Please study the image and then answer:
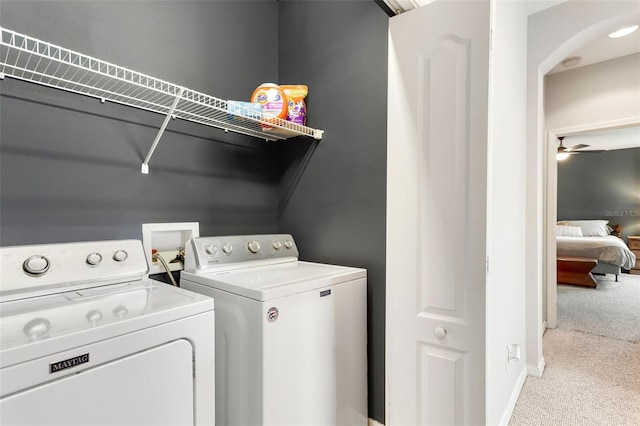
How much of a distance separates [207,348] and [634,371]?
10.2 ft

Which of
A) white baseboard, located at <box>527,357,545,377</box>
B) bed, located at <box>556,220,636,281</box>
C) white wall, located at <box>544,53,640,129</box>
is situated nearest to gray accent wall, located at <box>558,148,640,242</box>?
bed, located at <box>556,220,636,281</box>

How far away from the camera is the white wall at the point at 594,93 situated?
2912 millimetres

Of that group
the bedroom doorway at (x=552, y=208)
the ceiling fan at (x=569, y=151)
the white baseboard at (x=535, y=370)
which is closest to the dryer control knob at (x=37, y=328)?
the white baseboard at (x=535, y=370)

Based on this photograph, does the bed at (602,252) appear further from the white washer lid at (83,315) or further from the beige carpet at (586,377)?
the white washer lid at (83,315)

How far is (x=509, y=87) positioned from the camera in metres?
1.75

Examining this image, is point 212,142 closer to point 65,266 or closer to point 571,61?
point 65,266

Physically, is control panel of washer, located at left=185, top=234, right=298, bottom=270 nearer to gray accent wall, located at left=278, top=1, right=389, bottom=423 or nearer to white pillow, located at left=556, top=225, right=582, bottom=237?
gray accent wall, located at left=278, top=1, right=389, bottom=423

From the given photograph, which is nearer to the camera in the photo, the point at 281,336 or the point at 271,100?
the point at 281,336

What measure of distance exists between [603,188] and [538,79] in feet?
20.3

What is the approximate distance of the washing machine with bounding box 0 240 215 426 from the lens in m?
0.67

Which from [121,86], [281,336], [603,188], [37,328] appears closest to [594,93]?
[281,336]

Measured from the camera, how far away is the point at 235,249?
4.98 ft

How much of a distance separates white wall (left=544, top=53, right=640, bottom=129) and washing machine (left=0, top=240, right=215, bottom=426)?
3.87 metres

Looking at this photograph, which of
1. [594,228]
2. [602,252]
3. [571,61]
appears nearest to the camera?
[571,61]
